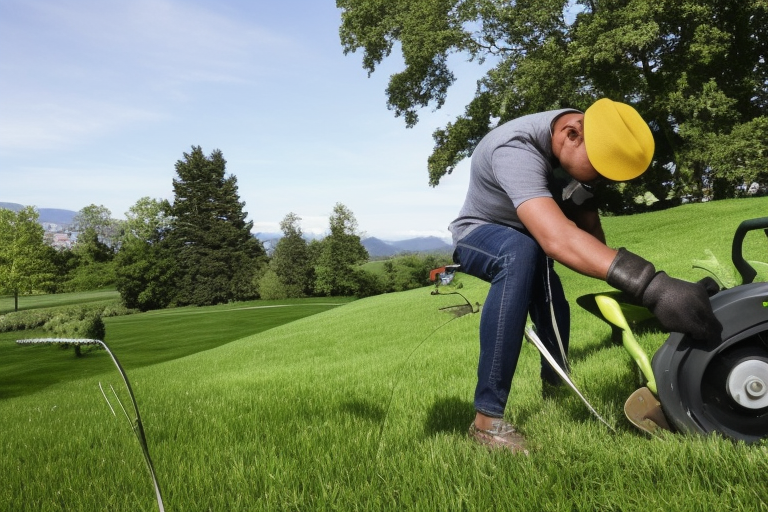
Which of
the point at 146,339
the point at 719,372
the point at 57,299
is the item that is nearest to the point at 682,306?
the point at 719,372

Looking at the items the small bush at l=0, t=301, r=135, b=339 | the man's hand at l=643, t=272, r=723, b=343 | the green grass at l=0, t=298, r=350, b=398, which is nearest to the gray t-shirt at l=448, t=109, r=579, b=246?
the man's hand at l=643, t=272, r=723, b=343

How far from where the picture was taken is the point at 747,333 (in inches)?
69.3

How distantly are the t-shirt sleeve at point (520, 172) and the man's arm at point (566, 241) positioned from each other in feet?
0.16

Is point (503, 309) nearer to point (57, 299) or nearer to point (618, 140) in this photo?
point (618, 140)

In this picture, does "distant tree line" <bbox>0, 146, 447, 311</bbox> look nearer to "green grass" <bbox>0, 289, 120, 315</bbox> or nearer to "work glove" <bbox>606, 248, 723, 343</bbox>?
"green grass" <bbox>0, 289, 120, 315</bbox>

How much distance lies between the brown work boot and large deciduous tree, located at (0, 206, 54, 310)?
2.61 meters

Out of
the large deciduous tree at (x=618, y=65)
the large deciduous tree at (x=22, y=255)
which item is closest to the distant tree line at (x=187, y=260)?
the large deciduous tree at (x=22, y=255)

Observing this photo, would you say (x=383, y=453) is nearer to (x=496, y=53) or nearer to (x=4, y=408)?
(x=4, y=408)

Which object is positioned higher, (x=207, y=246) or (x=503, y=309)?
(x=207, y=246)

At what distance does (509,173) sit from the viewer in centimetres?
200

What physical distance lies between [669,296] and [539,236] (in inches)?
18.8

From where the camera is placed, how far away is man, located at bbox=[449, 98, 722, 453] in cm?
173

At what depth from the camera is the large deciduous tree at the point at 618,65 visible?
68.3 ft

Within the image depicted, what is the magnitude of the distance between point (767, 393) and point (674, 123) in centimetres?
2938
